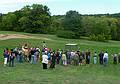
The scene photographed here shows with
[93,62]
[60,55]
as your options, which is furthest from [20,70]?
[93,62]

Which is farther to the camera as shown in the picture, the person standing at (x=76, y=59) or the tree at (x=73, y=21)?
the tree at (x=73, y=21)

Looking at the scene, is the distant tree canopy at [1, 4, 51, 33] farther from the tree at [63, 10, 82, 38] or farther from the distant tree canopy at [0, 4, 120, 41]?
the tree at [63, 10, 82, 38]

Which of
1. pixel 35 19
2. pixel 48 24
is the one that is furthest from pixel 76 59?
pixel 48 24

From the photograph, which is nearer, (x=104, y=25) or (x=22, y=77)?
(x=22, y=77)

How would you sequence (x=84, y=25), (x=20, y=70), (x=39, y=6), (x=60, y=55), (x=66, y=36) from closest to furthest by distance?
(x=20, y=70)
(x=60, y=55)
(x=66, y=36)
(x=39, y=6)
(x=84, y=25)

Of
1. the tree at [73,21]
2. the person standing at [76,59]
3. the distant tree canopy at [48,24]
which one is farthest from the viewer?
the tree at [73,21]

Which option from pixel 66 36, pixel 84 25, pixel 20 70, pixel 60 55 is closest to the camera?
pixel 20 70

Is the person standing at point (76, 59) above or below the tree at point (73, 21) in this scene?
below

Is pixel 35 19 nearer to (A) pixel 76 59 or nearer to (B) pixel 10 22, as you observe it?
(B) pixel 10 22

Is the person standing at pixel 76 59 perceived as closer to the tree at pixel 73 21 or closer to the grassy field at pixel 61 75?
the grassy field at pixel 61 75

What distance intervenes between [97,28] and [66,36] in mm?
24950

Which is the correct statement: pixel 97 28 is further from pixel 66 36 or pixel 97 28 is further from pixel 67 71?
pixel 67 71

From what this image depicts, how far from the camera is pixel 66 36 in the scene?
76312 millimetres

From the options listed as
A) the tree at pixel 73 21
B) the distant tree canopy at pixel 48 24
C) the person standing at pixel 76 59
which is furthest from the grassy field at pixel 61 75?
the tree at pixel 73 21
